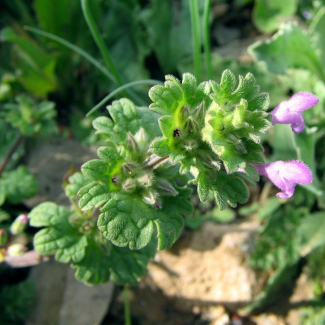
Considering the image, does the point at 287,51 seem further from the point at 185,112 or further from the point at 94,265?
the point at 94,265

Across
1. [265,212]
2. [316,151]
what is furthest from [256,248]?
[316,151]

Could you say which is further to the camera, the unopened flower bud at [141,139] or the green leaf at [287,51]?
the green leaf at [287,51]

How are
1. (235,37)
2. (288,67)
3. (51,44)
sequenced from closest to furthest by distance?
(288,67)
(51,44)
(235,37)

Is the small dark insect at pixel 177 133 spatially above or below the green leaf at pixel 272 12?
above

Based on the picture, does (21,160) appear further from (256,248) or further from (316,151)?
(316,151)

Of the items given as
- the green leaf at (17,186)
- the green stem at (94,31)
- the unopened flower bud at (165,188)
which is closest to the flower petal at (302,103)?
the unopened flower bud at (165,188)

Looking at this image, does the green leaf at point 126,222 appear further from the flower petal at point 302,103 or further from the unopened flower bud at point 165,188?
the flower petal at point 302,103
